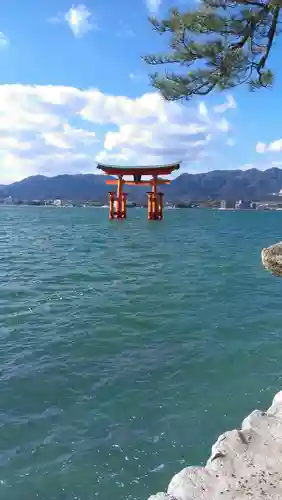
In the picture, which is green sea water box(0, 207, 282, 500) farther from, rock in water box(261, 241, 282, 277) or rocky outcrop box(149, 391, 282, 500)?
rock in water box(261, 241, 282, 277)

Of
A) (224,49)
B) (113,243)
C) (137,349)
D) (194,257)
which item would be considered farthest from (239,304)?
(113,243)

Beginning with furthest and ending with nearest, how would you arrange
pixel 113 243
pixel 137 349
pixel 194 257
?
pixel 113 243
pixel 194 257
pixel 137 349

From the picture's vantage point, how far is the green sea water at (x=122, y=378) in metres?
4.38

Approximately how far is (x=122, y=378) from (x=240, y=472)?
2945 mm

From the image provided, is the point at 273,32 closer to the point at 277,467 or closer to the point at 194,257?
the point at 277,467

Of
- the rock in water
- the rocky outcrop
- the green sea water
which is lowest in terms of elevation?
the green sea water

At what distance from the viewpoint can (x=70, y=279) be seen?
47.6 ft

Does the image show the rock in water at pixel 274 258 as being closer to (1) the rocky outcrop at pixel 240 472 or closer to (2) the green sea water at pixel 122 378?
(1) the rocky outcrop at pixel 240 472

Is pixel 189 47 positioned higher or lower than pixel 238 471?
higher

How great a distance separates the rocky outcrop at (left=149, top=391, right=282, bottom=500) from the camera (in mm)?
3416

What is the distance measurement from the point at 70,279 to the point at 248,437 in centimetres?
1089

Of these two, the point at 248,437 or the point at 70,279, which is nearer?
the point at 248,437

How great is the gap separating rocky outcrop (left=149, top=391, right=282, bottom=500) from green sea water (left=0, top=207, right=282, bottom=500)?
551 mm

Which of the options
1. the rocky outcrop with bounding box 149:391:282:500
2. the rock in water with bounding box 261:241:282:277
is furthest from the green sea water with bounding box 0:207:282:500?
the rock in water with bounding box 261:241:282:277
